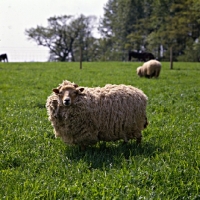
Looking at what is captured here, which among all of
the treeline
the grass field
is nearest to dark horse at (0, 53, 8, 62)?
the treeline

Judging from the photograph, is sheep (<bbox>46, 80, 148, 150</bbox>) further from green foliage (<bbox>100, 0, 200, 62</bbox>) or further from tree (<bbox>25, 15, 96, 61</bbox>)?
tree (<bbox>25, 15, 96, 61</bbox>)

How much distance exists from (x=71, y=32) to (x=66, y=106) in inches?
2282

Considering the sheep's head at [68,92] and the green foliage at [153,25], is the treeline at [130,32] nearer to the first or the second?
the green foliage at [153,25]

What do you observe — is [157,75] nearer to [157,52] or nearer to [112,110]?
[112,110]

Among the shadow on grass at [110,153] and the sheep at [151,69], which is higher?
the sheep at [151,69]

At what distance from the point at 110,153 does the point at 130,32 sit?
188ft

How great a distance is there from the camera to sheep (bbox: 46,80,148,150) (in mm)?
4750

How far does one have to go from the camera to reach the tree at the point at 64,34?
59750 mm

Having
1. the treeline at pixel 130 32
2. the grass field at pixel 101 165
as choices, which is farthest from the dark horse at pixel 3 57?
the grass field at pixel 101 165

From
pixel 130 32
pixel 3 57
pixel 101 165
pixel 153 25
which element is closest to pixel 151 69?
pixel 101 165

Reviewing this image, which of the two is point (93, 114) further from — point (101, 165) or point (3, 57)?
point (3, 57)

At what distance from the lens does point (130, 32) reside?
59.9 metres

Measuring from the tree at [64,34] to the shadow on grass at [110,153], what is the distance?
5691 centimetres

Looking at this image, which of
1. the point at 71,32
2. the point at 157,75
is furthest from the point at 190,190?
the point at 71,32
